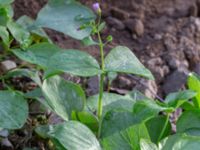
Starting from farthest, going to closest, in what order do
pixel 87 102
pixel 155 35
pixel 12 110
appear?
pixel 155 35, pixel 87 102, pixel 12 110

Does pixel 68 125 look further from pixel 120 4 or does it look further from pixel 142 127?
pixel 120 4

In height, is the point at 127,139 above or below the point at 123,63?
below

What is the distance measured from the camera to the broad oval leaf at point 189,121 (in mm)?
1716

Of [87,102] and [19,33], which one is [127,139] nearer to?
[87,102]

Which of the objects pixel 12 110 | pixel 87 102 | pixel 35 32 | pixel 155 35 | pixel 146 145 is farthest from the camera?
pixel 155 35

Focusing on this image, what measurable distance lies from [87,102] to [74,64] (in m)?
0.23

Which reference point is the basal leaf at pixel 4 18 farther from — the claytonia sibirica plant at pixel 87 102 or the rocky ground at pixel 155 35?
the rocky ground at pixel 155 35

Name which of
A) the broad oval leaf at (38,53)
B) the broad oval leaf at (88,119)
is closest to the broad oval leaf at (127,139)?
the broad oval leaf at (88,119)

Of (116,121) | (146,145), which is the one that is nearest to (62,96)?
(116,121)

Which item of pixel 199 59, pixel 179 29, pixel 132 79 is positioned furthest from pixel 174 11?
pixel 132 79

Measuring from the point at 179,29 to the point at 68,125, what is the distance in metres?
1.13

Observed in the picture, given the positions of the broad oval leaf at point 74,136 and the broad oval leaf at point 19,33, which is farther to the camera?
the broad oval leaf at point 19,33

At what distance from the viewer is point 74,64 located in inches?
62.4

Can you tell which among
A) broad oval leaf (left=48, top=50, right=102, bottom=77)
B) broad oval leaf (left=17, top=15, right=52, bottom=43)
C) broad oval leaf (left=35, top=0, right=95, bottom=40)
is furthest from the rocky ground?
broad oval leaf (left=48, top=50, right=102, bottom=77)
